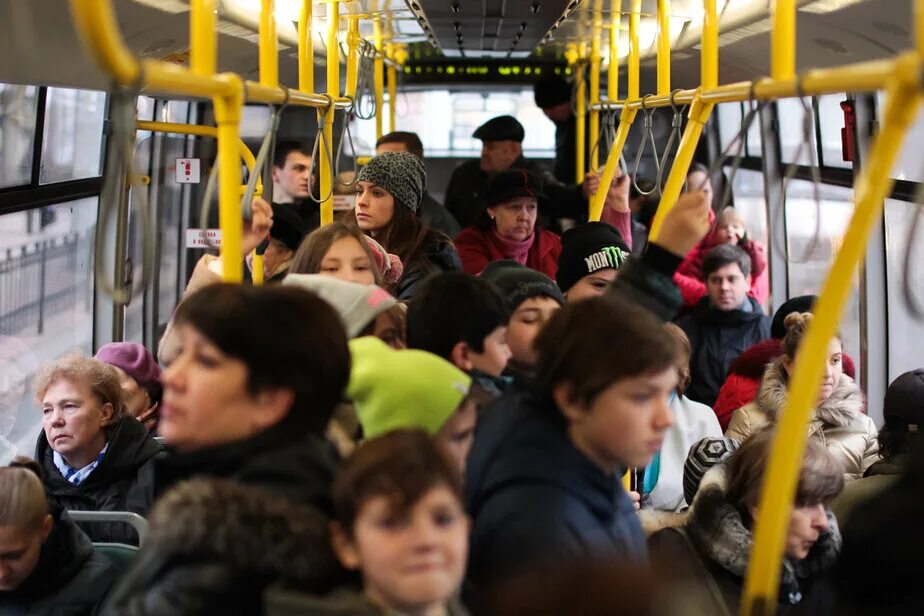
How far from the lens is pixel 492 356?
276 centimetres

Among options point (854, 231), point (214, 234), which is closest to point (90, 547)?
point (854, 231)

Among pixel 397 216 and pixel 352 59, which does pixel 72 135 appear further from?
pixel 397 216

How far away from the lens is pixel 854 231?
78.3 inches

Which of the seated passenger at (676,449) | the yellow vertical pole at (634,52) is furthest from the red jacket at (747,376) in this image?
the yellow vertical pole at (634,52)

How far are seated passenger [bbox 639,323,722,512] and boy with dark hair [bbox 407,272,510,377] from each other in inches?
55.1

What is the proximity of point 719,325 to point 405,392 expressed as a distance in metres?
4.39

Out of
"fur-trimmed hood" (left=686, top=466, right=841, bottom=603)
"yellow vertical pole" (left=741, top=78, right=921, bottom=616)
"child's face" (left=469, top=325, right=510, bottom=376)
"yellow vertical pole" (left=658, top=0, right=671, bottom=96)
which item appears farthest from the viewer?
"yellow vertical pole" (left=658, top=0, right=671, bottom=96)

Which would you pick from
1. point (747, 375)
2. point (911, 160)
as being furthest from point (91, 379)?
point (911, 160)

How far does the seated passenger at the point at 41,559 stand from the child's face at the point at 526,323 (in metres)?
1.33

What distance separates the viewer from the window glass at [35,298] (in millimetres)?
5930

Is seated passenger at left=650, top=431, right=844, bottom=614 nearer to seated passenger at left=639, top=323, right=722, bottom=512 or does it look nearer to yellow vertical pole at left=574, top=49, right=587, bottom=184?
seated passenger at left=639, top=323, right=722, bottom=512

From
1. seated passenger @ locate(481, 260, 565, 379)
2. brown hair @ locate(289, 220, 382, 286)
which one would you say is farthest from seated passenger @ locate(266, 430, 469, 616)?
brown hair @ locate(289, 220, 382, 286)

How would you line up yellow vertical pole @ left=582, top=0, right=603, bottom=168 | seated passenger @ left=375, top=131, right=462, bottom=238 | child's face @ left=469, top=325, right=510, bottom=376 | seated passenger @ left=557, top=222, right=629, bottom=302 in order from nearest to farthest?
1. child's face @ left=469, top=325, right=510, bottom=376
2. seated passenger @ left=557, top=222, right=629, bottom=302
3. yellow vertical pole @ left=582, top=0, right=603, bottom=168
4. seated passenger @ left=375, top=131, right=462, bottom=238

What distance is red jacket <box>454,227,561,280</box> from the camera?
5.52m
